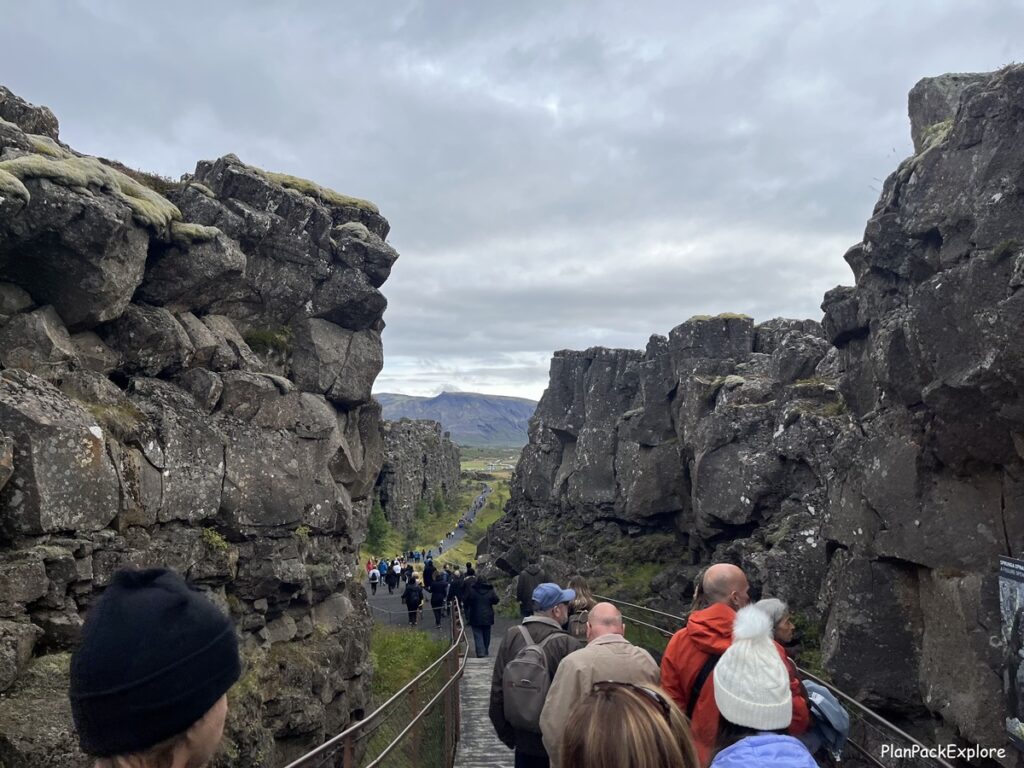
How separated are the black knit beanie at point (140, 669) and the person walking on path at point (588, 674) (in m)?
3.27

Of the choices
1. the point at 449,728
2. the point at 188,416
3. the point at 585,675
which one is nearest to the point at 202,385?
the point at 188,416

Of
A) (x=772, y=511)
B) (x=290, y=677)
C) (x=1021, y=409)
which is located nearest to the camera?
(x=1021, y=409)

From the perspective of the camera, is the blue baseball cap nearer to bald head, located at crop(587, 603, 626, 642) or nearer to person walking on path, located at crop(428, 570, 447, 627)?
bald head, located at crop(587, 603, 626, 642)

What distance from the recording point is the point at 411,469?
247 feet

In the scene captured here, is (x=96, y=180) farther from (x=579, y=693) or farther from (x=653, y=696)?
(x=653, y=696)

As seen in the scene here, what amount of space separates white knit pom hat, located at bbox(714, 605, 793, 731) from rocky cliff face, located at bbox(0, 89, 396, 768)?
770cm

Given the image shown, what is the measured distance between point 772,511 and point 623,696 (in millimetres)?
22883

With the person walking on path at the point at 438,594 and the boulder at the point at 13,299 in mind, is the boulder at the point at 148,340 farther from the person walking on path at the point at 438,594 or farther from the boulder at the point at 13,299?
the person walking on path at the point at 438,594

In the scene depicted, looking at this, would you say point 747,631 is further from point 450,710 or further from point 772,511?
point 772,511

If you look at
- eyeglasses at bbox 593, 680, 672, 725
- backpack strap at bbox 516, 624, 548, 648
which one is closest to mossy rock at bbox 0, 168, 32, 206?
backpack strap at bbox 516, 624, 548, 648

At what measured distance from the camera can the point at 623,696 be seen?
10.8 feet

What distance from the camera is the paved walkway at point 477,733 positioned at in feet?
41.0

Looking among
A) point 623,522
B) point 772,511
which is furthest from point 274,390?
point 623,522

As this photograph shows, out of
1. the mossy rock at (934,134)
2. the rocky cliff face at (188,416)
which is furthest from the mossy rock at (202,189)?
the mossy rock at (934,134)
